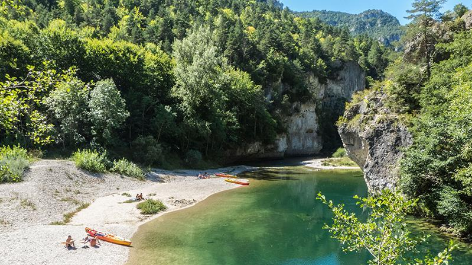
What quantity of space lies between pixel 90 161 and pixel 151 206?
12.1m

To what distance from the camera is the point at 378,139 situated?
92.6 feet

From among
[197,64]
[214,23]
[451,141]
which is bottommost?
[451,141]

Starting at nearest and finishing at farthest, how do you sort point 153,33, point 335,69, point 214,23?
point 153,33 < point 214,23 < point 335,69

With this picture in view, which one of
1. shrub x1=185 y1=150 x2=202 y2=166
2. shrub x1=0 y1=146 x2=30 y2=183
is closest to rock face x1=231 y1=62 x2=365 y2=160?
shrub x1=185 y1=150 x2=202 y2=166

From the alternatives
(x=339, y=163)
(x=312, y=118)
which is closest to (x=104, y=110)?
(x=339, y=163)

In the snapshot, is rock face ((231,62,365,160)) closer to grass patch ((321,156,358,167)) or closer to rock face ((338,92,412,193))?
grass patch ((321,156,358,167))

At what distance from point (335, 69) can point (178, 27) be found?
2103 inches

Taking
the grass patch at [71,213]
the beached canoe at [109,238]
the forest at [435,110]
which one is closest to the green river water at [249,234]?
the beached canoe at [109,238]

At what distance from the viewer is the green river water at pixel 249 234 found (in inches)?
701

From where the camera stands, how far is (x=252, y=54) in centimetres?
7688

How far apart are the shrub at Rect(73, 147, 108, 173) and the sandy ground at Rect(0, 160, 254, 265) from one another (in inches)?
37.6

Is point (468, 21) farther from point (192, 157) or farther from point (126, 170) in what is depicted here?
point (126, 170)

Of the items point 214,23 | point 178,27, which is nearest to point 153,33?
point 178,27

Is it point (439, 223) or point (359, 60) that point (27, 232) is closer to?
point (439, 223)
